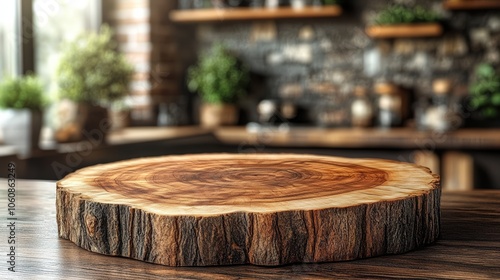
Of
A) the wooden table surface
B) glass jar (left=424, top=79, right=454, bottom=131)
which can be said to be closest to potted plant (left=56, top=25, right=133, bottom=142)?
glass jar (left=424, top=79, right=454, bottom=131)

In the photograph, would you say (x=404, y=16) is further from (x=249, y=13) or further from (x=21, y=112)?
(x=21, y=112)

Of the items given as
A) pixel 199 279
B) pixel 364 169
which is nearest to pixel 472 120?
pixel 364 169

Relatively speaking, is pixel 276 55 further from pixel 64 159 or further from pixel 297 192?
pixel 297 192

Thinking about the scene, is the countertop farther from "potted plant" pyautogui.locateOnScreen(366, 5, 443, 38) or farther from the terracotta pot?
"potted plant" pyautogui.locateOnScreen(366, 5, 443, 38)

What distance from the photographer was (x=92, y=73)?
367 centimetres

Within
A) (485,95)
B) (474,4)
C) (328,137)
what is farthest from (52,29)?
(485,95)

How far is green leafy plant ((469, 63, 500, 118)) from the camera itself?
14.5 feet

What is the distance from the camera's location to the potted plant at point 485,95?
4.41 meters

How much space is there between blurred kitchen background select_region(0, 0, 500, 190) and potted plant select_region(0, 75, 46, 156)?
36cm

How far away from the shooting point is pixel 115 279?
1.00 m

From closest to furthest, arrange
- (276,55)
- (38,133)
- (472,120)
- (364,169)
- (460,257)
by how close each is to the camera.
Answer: (460,257) < (364,169) < (38,133) < (472,120) < (276,55)

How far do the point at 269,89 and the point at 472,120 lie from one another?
53.1 inches

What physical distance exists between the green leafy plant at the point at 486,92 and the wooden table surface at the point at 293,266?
3230 millimetres

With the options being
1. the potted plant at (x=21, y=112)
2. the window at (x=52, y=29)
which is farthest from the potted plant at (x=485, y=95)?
the potted plant at (x=21, y=112)
